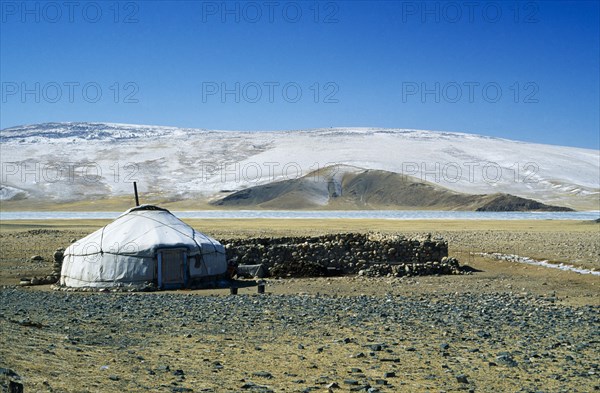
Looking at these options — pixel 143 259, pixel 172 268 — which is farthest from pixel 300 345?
pixel 143 259

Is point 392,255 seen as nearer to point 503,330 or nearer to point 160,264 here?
point 160,264

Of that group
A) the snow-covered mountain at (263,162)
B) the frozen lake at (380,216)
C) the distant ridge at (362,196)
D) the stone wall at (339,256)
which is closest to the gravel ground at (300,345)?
the stone wall at (339,256)

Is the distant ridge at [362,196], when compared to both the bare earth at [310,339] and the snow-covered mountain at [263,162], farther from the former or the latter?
the bare earth at [310,339]

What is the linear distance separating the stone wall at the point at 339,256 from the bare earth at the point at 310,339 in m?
3.36

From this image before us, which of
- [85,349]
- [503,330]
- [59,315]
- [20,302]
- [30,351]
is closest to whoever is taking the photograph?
[30,351]

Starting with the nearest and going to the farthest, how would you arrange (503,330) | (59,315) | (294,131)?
(503,330), (59,315), (294,131)

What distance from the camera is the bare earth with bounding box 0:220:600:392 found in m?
7.92

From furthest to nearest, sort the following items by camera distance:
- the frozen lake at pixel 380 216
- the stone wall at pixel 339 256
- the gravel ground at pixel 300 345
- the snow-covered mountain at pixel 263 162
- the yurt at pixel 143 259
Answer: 1. the snow-covered mountain at pixel 263 162
2. the frozen lake at pixel 380 216
3. the stone wall at pixel 339 256
4. the yurt at pixel 143 259
5. the gravel ground at pixel 300 345

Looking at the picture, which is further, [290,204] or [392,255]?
[290,204]

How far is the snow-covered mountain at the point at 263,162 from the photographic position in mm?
122812

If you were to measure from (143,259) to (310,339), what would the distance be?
30.4ft

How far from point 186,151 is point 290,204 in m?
58.5

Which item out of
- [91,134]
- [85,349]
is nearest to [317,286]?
[85,349]

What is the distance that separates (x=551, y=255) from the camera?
2728 centimetres
